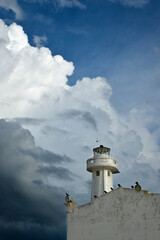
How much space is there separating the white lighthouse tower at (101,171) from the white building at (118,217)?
27.2 feet

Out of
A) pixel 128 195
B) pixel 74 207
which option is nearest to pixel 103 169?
pixel 74 207

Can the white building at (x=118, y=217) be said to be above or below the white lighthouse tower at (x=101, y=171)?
below

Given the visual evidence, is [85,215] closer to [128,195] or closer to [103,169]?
[128,195]

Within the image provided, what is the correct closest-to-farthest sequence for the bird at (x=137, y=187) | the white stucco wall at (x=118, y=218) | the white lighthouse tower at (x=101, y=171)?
the white stucco wall at (x=118, y=218), the bird at (x=137, y=187), the white lighthouse tower at (x=101, y=171)

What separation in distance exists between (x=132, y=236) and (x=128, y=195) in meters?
4.27

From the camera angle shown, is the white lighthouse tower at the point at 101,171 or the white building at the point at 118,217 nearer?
the white building at the point at 118,217

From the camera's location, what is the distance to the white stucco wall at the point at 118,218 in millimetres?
32719

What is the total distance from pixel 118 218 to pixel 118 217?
0.35 ft

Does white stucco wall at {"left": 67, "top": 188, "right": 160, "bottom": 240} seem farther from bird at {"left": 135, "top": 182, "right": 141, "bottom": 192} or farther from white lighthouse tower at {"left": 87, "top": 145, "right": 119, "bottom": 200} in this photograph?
white lighthouse tower at {"left": 87, "top": 145, "right": 119, "bottom": 200}

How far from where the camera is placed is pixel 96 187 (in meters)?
48.8

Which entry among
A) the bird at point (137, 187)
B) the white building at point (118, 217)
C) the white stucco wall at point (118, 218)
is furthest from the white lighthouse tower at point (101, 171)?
the bird at point (137, 187)

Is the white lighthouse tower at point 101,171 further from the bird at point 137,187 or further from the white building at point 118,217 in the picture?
the bird at point 137,187

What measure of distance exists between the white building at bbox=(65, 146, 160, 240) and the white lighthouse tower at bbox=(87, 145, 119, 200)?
829 cm

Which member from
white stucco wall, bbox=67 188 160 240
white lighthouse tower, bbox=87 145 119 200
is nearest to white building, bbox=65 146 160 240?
white stucco wall, bbox=67 188 160 240
